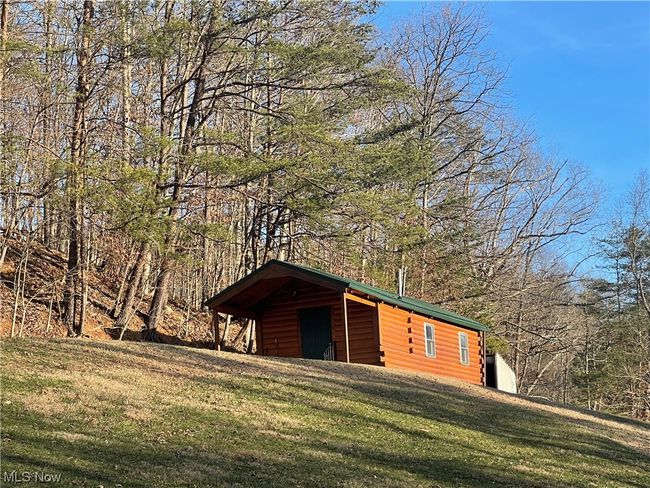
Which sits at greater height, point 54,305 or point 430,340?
point 54,305

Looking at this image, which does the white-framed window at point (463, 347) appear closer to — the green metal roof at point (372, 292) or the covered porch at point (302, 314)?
the green metal roof at point (372, 292)

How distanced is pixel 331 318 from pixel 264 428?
11818mm

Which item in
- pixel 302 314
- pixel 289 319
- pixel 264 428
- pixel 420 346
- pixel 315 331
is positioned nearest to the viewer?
pixel 264 428

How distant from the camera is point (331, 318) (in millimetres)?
23859

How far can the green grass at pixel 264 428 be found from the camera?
937cm

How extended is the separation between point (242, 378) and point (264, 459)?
5975 millimetres

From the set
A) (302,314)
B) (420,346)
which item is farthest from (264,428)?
(420,346)

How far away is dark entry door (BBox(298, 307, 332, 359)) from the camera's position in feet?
78.5

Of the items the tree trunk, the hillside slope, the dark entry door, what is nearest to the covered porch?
the dark entry door

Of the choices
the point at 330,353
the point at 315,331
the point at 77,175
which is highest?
the point at 77,175

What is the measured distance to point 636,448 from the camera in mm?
17469

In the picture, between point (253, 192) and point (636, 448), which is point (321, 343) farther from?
point (636, 448)

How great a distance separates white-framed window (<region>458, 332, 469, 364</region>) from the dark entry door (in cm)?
610

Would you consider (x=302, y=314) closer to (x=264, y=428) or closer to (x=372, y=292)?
(x=372, y=292)
